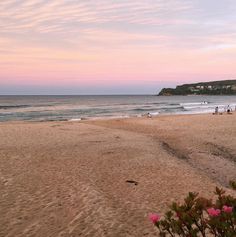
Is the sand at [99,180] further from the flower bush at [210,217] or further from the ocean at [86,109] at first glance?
the ocean at [86,109]

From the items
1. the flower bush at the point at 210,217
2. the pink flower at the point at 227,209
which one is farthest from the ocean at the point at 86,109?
the pink flower at the point at 227,209

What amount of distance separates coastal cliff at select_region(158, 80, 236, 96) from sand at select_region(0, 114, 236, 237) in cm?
17168

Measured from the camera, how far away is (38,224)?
6961 mm

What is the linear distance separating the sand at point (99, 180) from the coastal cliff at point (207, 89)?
6759 inches

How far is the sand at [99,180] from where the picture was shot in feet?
23.1

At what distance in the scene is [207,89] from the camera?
185 metres

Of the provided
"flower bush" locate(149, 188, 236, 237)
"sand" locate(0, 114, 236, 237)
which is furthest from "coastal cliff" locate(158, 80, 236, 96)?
"flower bush" locate(149, 188, 236, 237)

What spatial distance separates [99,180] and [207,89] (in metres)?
181

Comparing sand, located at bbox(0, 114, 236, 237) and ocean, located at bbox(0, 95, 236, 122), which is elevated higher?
sand, located at bbox(0, 114, 236, 237)

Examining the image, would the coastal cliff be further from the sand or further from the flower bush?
the flower bush

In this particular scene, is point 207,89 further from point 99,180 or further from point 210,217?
point 210,217

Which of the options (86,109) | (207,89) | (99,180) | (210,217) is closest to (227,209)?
(210,217)

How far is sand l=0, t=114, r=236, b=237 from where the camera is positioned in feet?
23.1

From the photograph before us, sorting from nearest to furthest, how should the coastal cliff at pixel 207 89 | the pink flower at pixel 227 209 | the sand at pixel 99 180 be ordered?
the pink flower at pixel 227 209 → the sand at pixel 99 180 → the coastal cliff at pixel 207 89
